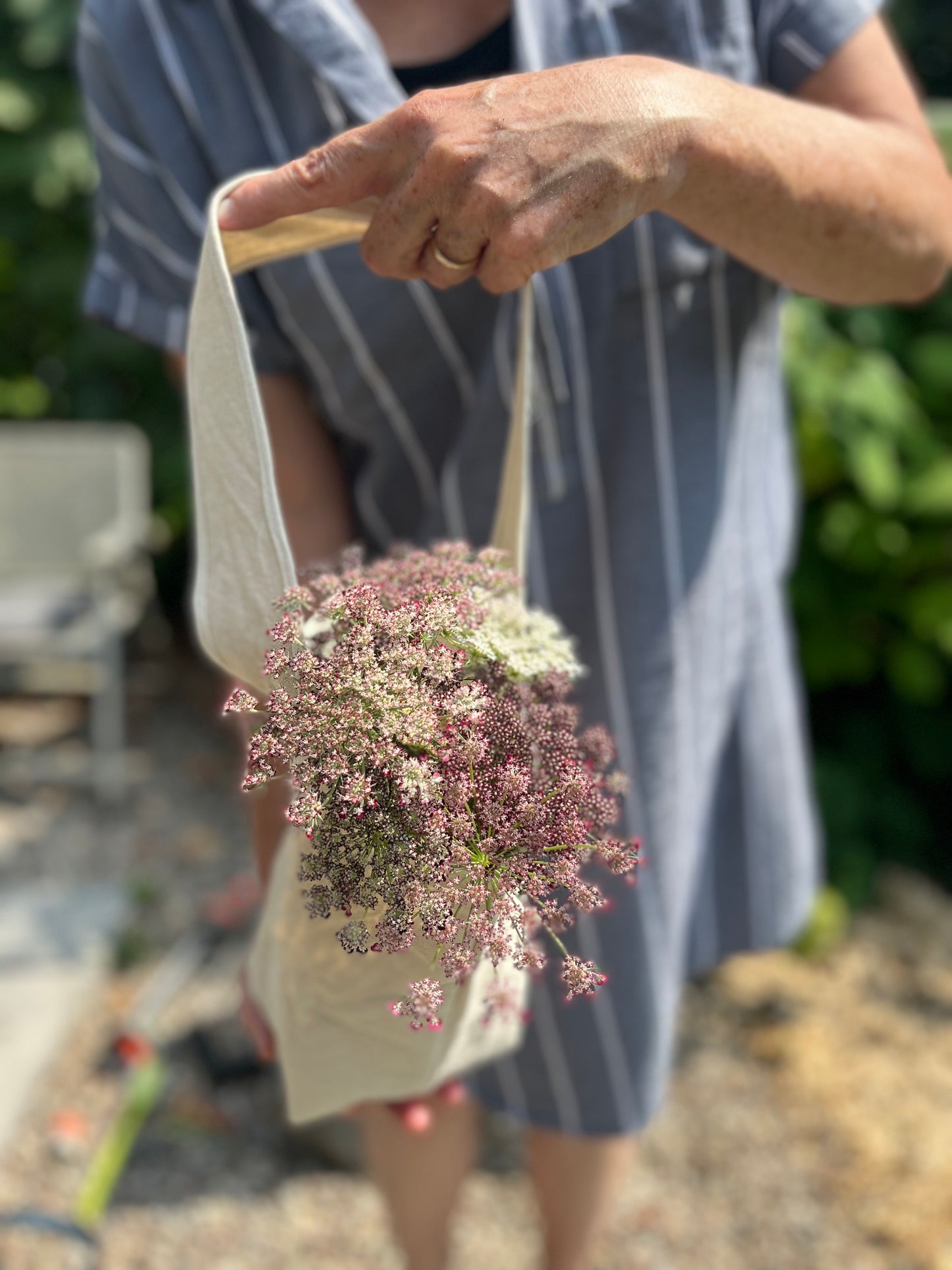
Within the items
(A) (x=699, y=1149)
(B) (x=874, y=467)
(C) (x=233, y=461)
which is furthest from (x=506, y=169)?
(A) (x=699, y=1149)

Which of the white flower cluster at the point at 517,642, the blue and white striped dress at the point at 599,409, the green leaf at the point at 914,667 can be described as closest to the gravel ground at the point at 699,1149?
the green leaf at the point at 914,667

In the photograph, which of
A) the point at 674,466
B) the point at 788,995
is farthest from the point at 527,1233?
the point at 674,466

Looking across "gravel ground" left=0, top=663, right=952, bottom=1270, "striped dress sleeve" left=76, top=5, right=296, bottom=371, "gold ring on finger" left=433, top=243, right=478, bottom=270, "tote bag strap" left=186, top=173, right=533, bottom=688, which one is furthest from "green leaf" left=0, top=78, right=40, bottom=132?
"gold ring on finger" left=433, top=243, right=478, bottom=270

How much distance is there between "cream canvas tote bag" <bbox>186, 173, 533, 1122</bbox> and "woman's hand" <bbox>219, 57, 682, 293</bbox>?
59mm

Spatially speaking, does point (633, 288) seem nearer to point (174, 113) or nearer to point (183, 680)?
point (174, 113)

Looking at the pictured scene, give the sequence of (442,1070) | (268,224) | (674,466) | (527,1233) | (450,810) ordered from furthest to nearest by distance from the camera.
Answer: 1. (527,1233)
2. (674,466)
3. (442,1070)
4. (268,224)
5. (450,810)

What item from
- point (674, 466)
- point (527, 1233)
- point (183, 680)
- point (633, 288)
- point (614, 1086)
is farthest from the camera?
point (183, 680)

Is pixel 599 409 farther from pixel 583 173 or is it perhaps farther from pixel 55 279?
pixel 55 279

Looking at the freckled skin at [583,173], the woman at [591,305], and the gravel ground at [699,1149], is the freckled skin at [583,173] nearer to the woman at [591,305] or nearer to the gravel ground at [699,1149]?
the woman at [591,305]

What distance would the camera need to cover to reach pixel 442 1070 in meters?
1.00

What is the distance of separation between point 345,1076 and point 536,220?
2.50ft

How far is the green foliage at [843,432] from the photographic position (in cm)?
271

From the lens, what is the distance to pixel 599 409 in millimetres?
1205

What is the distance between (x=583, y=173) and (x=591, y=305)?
0.39 meters
